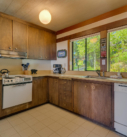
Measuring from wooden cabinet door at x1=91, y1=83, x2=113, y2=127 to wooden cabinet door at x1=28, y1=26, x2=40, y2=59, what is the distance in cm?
194

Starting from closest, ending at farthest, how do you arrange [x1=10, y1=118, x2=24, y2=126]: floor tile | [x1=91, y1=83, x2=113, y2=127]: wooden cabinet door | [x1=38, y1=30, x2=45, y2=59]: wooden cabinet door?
1. [x1=91, y1=83, x2=113, y2=127]: wooden cabinet door
2. [x1=10, y1=118, x2=24, y2=126]: floor tile
3. [x1=38, y1=30, x2=45, y2=59]: wooden cabinet door

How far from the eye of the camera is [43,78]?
2.82 metres

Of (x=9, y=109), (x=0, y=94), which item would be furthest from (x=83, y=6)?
(x=9, y=109)

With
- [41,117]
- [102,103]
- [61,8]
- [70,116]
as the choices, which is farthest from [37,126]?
[61,8]

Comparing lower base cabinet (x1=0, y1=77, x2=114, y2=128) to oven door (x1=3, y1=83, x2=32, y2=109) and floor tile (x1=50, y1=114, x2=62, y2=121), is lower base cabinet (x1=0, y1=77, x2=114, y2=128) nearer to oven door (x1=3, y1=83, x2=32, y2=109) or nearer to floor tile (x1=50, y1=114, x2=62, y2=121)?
oven door (x1=3, y1=83, x2=32, y2=109)

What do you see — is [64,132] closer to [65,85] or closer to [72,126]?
[72,126]

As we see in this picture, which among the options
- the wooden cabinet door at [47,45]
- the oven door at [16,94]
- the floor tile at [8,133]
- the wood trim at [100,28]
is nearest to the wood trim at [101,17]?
the wood trim at [100,28]

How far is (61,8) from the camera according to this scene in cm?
207

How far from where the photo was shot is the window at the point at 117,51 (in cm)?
211

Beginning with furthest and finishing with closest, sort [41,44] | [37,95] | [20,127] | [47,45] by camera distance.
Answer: [47,45] → [41,44] → [37,95] → [20,127]

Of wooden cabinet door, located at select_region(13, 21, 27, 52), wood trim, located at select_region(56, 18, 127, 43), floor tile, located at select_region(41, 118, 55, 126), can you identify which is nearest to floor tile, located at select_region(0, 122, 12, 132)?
floor tile, located at select_region(41, 118, 55, 126)

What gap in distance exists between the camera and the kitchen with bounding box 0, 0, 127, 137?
5.47 feet

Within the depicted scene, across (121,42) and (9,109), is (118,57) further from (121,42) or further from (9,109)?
(9,109)

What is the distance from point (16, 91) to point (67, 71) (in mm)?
1614
